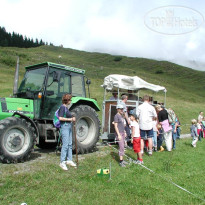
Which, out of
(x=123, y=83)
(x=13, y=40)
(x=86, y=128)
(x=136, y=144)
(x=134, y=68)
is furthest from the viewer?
(x=13, y=40)

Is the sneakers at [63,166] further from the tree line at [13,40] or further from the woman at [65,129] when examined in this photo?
the tree line at [13,40]

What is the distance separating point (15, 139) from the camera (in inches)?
221

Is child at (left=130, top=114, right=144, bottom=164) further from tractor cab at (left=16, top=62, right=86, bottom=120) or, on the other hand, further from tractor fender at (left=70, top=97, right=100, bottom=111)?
tractor cab at (left=16, top=62, right=86, bottom=120)

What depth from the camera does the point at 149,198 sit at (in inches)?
161

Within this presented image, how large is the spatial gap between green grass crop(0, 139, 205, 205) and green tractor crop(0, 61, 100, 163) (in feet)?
1.59

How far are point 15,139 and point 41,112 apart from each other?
1207 mm

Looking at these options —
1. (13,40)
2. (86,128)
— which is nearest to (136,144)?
Result: (86,128)

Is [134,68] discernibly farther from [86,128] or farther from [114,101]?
[86,128]

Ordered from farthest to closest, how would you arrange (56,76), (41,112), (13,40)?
(13,40) < (41,112) < (56,76)

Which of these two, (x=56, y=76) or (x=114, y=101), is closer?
(x=56, y=76)

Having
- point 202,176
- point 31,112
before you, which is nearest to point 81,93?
point 31,112

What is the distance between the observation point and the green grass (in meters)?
3.94

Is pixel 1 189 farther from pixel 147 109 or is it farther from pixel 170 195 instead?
pixel 147 109

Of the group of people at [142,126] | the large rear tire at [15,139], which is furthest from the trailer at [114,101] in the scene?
the large rear tire at [15,139]
